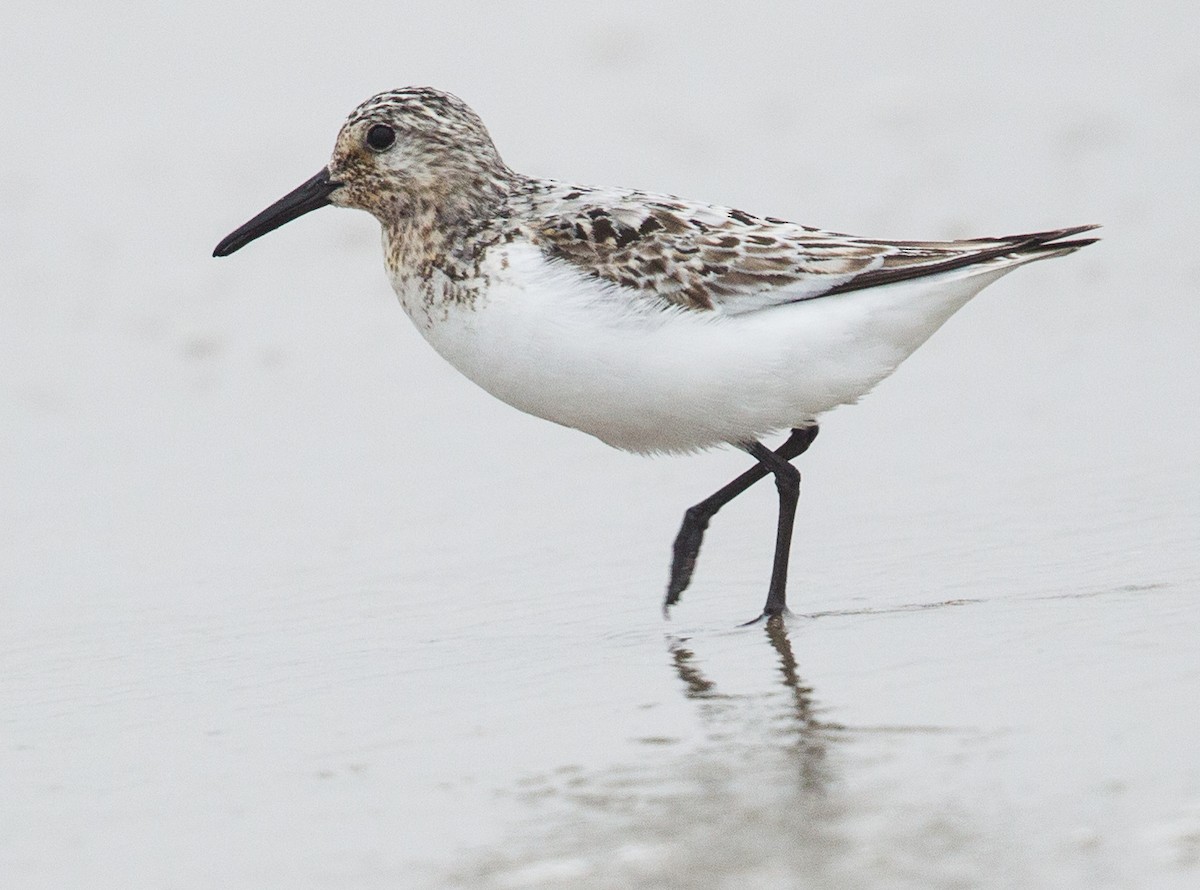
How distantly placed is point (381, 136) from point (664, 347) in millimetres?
1174

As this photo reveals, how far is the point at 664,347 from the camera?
5.23 metres

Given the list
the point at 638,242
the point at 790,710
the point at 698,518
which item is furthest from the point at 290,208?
the point at 790,710

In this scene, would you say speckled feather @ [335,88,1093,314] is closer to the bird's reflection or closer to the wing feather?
the wing feather

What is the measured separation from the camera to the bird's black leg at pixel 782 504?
5.46 m

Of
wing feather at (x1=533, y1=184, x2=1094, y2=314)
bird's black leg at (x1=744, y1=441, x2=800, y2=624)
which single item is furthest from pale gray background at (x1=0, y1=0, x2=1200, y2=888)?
wing feather at (x1=533, y1=184, x2=1094, y2=314)

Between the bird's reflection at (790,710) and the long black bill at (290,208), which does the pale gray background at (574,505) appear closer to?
the bird's reflection at (790,710)

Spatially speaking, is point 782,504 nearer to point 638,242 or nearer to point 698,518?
point 698,518

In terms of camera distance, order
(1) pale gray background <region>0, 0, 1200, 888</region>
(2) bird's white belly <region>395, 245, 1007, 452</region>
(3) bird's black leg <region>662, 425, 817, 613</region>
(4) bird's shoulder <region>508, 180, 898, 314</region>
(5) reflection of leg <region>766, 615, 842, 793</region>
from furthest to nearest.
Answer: (3) bird's black leg <region>662, 425, 817, 613</region>, (4) bird's shoulder <region>508, 180, 898, 314</region>, (2) bird's white belly <region>395, 245, 1007, 452</region>, (5) reflection of leg <region>766, 615, 842, 793</region>, (1) pale gray background <region>0, 0, 1200, 888</region>

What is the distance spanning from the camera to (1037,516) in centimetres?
620

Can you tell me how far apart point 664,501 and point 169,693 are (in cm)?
234

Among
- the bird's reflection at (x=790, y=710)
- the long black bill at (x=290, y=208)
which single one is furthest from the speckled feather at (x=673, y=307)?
the bird's reflection at (x=790, y=710)

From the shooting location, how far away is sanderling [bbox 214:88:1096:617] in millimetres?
5211

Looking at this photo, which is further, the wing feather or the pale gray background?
the wing feather

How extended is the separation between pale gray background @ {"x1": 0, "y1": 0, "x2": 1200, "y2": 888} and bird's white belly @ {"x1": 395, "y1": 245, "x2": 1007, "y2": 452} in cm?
60
